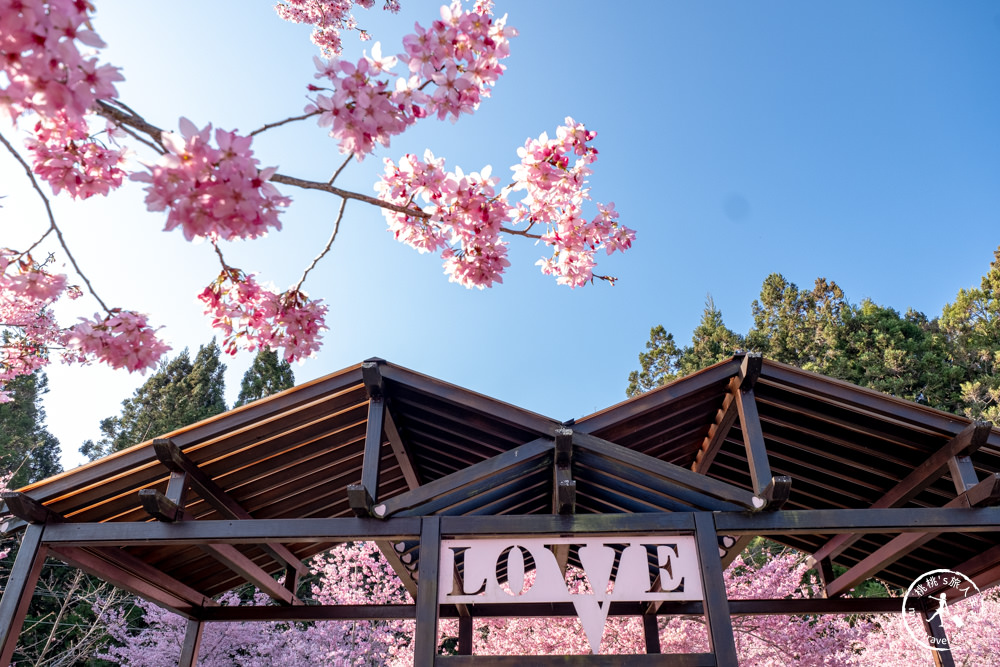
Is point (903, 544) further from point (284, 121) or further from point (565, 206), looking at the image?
point (284, 121)

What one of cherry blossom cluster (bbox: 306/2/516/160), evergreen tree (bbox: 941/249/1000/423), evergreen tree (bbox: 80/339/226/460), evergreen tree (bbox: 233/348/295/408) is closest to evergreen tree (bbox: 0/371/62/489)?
evergreen tree (bbox: 80/339/226/460)

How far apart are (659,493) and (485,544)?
4.19 feet

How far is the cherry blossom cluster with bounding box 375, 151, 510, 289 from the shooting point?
9.14 ft

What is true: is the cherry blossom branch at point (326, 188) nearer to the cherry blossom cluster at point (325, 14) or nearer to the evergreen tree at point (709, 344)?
the cherry blossom cluster at point (325, 14)

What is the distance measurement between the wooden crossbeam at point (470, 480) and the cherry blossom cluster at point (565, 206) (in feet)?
4.60

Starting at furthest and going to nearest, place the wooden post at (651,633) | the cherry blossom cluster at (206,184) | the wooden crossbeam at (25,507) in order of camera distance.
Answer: the wooden post at (651,633)
the wooden crossbeam at (25,507)
the cherry blossom cluster at (206,184)

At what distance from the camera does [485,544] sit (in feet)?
13.1

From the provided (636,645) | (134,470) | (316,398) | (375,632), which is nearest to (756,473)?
(316,398)

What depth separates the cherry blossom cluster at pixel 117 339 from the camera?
2.44 meters

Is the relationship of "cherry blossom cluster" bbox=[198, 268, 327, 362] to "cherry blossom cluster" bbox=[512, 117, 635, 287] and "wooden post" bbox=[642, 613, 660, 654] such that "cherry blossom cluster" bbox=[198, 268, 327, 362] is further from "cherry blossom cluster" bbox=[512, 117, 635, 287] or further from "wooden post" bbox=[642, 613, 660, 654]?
"wooden post" bbox=[642, 613, 660, 654]

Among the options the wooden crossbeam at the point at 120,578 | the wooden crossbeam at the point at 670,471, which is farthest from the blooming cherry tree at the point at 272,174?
the wooden crossbeam at the point at 120,578

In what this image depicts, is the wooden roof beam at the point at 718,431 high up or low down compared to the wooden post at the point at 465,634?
up

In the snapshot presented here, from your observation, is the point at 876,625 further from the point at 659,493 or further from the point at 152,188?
the point at 152,188

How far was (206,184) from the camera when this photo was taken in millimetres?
1693
